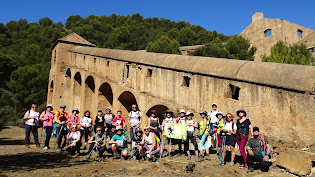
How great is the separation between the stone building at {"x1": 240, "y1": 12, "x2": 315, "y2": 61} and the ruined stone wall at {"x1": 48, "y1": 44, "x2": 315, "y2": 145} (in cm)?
1944

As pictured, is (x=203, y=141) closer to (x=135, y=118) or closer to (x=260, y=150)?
(x=260, y=150)

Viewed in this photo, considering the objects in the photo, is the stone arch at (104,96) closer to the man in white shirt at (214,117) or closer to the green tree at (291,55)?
the man in white shirt at (214,117)

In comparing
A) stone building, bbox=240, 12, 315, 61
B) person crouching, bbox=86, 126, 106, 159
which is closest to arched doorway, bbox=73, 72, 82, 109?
person crouching, bbox=86, 126, 106, 159

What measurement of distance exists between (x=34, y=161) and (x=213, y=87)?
5.04 meters

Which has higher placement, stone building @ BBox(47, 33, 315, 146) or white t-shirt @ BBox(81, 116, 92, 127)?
stone building @ BBox(47, 33, 315, 146)

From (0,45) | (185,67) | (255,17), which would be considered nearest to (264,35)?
(255,17)

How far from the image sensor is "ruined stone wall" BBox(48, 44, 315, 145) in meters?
4.95

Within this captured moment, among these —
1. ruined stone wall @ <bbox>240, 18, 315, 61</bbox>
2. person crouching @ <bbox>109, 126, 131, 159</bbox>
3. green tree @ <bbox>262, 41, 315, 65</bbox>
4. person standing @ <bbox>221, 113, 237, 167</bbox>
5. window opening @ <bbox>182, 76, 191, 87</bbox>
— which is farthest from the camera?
ruined stone wall @ <bbox>240, 18, 315, 61</bbox>

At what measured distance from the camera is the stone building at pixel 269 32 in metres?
24.8

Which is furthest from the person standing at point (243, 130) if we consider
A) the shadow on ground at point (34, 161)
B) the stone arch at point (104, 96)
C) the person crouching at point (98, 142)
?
the stone arch at point (104, 96)

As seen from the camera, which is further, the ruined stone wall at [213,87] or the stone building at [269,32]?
the stone building at [269,32]

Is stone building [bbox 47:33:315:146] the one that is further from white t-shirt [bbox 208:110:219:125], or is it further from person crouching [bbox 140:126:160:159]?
person crouching [bbox 140:126:160:159]

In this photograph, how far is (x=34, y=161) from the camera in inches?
219

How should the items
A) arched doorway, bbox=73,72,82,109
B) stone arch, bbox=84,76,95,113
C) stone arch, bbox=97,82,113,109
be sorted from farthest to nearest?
arched doorway, bbox=73,72,82,109 → stone arch, bbox=84,76,95,113 → stone arch, bbox=97,82,113,109
